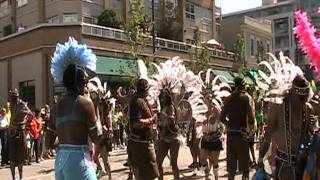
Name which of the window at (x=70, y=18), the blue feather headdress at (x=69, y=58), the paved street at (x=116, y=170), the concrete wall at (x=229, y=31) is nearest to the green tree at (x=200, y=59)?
the window at (x=70, y=18)

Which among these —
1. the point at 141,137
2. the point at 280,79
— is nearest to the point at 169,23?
the point at 141,137

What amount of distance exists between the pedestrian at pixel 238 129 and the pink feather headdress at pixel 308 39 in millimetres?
4329

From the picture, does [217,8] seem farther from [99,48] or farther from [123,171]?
[123,171]

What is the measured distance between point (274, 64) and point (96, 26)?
94.5 feet

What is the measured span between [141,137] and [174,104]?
2.55 meters

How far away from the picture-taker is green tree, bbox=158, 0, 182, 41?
4575 cm

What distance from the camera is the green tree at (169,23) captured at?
150ft

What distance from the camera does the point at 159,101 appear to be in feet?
35.5

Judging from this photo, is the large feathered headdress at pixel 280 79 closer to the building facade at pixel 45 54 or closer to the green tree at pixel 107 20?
the building facade at pixel 45 54

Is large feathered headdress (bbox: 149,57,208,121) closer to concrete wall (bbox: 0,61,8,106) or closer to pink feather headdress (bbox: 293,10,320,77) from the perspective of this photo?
pink feather headdress (bbox: 293,10,320,77)

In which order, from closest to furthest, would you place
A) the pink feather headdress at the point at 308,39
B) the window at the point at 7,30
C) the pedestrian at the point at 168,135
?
the pink feather headdress at the point at 308,39, the pedestrian at the point at 168,135, the window at the point at 7,30

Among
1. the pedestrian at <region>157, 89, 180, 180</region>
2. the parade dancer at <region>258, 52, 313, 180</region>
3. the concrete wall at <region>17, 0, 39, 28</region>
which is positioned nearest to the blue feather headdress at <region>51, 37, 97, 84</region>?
the parade dancer at <region>258, 52, 313, 180</region>

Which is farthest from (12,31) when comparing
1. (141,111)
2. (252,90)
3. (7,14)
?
(141,111)

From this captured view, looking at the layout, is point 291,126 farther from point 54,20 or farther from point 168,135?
point 54,20
